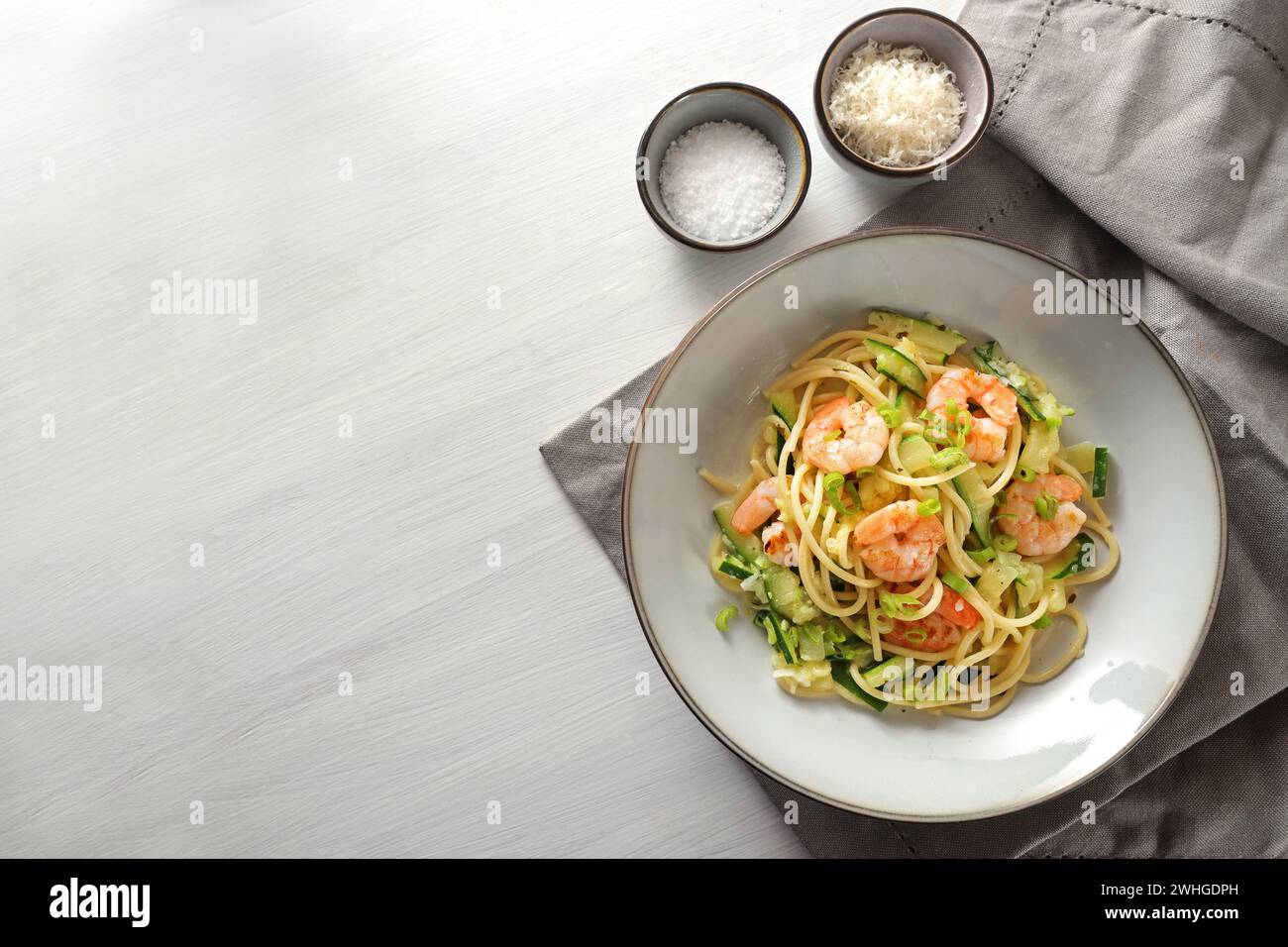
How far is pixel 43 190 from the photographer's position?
2193mm

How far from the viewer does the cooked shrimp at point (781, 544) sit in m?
1.83

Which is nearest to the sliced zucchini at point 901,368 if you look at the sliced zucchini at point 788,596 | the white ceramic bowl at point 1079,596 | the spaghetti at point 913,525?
the spaghetti at point 913,525

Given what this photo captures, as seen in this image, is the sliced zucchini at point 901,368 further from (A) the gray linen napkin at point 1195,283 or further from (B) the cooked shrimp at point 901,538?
(A) the gray linen napkin at point 1195,283

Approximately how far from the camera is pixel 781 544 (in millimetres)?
1840

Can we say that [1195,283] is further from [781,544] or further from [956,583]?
[781,544]

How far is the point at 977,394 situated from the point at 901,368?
17 cm

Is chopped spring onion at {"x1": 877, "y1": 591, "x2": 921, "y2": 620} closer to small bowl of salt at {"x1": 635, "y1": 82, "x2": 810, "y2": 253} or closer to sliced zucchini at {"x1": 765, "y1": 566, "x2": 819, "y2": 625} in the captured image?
sliced zucchini at {"x1": 765, "y1": 566, "x2": 819, "y2": 625}

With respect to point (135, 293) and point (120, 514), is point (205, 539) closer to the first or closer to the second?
point (120, 514)

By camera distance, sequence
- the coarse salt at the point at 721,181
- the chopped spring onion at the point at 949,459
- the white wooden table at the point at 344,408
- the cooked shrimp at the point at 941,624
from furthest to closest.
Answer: the white wooden table at the point at 344,408 < the coarse salt at the point at 721,181 < the cooked shrimp at the point at 941,624 < the chopped spring onion at the point at 949,459

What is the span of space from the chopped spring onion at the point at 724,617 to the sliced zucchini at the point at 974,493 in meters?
0.57

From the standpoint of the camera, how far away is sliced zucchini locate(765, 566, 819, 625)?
1.86 meters

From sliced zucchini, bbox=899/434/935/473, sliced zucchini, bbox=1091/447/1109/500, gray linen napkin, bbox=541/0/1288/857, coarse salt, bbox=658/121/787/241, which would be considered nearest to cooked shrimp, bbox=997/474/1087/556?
sliced zucchini, bbox=1091/447/1109/500
